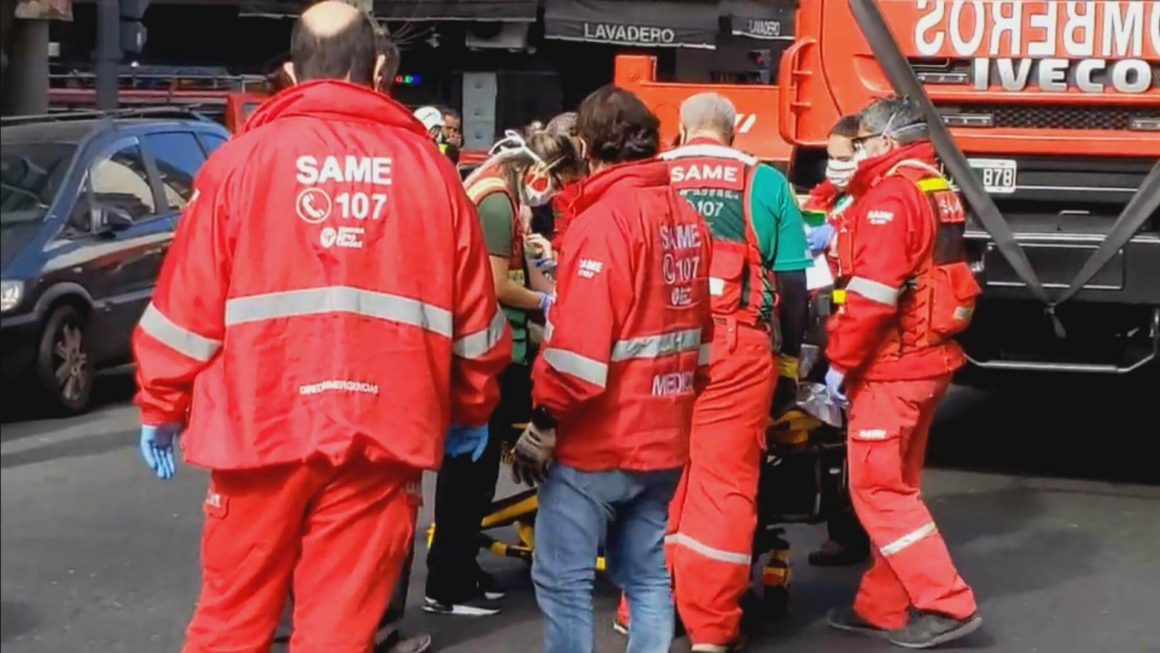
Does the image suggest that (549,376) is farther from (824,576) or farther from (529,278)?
(824,576)

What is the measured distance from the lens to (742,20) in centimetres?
2153

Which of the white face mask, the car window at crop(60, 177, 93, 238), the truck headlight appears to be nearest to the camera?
the truck headlight

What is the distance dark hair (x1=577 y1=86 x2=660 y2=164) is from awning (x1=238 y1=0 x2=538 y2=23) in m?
7.84

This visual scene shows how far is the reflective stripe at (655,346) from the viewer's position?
5.11 m

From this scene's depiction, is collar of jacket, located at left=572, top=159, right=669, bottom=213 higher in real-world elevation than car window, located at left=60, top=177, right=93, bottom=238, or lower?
higher

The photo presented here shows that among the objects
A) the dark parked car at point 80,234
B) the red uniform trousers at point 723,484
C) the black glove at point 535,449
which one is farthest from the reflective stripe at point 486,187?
the black glove at point 535,449

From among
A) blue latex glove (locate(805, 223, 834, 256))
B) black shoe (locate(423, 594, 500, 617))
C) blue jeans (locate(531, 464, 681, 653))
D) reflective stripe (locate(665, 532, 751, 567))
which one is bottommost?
black shoe (locate(423, 594, 500, 617))

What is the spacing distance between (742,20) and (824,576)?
14.6 metres

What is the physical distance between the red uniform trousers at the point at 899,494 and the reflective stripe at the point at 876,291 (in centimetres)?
32

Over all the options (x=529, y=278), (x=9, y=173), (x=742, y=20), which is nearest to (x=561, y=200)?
(x=529, y=278)

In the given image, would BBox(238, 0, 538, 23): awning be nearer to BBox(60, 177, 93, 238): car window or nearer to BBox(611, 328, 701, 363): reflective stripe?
BBox(611, 328, 701, 363): reflective stripe

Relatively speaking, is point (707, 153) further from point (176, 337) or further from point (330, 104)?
point (176, 337)

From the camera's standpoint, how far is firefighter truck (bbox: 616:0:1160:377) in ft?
28.9

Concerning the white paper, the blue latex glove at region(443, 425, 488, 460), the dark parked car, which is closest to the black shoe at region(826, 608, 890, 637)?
the white paper
